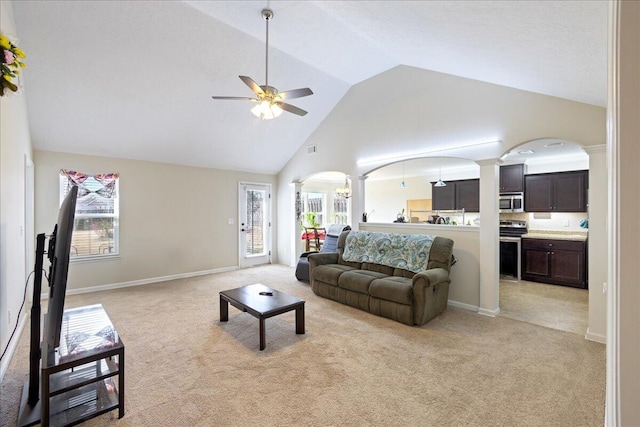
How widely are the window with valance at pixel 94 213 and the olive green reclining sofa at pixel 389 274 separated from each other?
3.50 metres

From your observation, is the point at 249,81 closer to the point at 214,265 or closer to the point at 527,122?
the point at 527,122

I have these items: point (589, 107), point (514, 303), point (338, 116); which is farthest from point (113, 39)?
point (514, 303)

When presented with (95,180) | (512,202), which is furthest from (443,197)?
(95,180)

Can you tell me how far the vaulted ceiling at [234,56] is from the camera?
81.0 inches

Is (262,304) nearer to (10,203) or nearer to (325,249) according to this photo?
(10,203)

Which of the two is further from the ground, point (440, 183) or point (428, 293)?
point (440, 183)

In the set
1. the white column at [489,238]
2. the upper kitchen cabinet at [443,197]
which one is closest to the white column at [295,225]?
the upper kitchen cabinet at [443,197]

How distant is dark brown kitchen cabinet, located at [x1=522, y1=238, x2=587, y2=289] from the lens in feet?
17.2

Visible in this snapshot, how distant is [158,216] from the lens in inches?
223

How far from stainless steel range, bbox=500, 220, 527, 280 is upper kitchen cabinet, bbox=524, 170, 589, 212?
0.42m

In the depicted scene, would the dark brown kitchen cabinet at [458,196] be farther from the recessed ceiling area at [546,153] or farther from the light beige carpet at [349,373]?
the light beige carpet at [349,373]

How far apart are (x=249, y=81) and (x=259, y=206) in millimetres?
4728

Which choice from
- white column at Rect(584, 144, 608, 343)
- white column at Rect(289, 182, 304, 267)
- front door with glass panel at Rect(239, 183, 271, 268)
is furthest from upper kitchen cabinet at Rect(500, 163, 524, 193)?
front door with glass panel at Rect(239, 183, 271, 268)

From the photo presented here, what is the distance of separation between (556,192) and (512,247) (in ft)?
4.30
